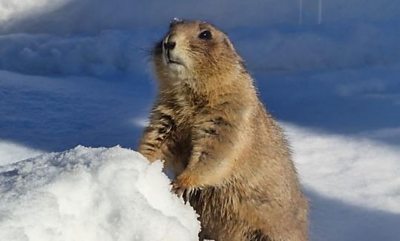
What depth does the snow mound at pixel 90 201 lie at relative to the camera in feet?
7.97

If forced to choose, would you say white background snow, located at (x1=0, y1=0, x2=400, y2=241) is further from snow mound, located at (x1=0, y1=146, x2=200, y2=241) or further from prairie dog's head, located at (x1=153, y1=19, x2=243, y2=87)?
prairie dog's head, located at (x1=153, y1=19, x2=243, y2=87)

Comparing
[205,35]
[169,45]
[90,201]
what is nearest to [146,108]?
[205,35]

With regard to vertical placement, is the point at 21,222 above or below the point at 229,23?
above

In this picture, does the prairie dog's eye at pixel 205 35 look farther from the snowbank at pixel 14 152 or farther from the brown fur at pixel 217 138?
the snowbank at pixel 14 152

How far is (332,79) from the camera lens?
6.90 metres

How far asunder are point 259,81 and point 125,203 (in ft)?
14.6

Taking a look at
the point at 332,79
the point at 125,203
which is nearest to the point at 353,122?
the point at 332,79

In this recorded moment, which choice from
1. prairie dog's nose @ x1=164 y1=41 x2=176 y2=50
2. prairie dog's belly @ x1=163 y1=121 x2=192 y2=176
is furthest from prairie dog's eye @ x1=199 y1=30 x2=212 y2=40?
prairie dog's belly @ x1=163 y1=121 x2=192 y2=176

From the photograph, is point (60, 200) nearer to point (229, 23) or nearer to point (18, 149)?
point (18, 149)

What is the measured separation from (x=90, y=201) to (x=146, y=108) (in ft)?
12.3

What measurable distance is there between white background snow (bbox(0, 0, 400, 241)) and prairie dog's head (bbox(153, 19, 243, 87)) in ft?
1.11

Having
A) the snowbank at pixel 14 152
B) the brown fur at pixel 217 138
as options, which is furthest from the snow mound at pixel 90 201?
the snowbank at pixel 14 152

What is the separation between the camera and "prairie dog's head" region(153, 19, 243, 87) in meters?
3.55

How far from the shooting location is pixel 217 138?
11.6 ft
